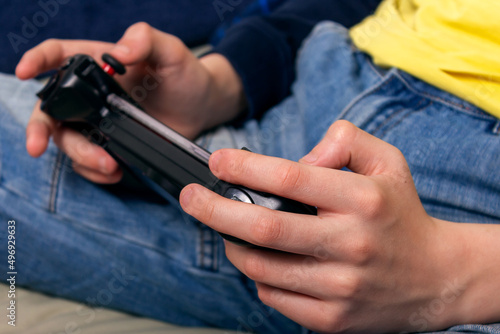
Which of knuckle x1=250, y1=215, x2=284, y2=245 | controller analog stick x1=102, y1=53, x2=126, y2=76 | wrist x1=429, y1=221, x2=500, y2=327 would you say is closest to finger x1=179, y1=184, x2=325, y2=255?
knuckle x1=250, y1=215, x2=284, y2=245

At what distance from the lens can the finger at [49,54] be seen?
1.67 feet

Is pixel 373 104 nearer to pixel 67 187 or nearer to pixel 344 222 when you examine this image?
pixel 344 222

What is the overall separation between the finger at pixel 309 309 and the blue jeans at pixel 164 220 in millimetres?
112

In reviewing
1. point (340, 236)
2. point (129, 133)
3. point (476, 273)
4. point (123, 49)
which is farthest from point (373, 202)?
point (123, 49)

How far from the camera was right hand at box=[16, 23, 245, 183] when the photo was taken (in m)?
0.50

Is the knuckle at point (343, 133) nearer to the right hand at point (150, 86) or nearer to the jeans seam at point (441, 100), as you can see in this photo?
the jeans seam at point (441, 100)

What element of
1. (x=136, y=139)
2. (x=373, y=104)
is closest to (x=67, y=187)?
(x=136, y=139)

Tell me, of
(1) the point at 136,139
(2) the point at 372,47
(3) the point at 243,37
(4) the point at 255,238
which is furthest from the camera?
(3) the point at 243,37

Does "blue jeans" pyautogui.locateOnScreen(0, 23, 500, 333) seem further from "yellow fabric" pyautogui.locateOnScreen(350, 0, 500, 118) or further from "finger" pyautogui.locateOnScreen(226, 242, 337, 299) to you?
"finger" pyautogui.locateOnScreen(226, 242, 337, 299)

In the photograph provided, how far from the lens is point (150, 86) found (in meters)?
0.57

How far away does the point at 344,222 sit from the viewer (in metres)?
0.32

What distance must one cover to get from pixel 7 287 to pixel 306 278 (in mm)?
365

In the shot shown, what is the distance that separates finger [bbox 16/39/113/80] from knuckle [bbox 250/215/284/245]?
370 mm

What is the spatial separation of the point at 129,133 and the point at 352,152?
217 millimetres
